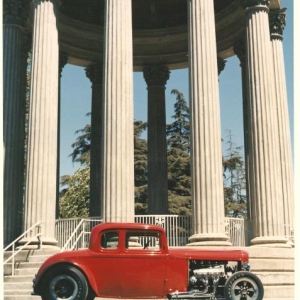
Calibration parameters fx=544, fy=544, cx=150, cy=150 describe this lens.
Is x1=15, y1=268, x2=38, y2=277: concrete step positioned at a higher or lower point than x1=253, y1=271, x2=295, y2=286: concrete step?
higher

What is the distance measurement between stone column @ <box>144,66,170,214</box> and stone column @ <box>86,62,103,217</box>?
5403 mm

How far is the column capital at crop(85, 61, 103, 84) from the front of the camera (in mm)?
59375

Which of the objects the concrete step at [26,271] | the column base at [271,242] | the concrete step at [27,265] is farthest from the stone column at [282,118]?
the concrete step at [26,271]

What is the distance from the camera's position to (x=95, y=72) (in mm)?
59594

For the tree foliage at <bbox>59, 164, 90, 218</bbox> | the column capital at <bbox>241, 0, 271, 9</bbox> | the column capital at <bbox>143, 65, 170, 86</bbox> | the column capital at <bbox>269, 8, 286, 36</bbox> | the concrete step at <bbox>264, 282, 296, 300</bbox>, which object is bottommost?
the concrete step at <bbox>264, 282, 296, 300</bbox>

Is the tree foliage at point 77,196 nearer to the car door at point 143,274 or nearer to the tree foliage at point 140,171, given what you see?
the tree foliage at point 140,171

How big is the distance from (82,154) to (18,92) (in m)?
53.8

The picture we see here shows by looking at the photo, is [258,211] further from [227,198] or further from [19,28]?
[227,198]

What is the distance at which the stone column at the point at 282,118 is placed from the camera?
4744 cm

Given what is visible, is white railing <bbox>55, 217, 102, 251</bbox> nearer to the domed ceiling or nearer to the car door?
the car door

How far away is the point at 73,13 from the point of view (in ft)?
189

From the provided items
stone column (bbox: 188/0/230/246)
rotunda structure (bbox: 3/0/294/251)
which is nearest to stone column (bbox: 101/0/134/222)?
rotunda structure (bbox: 3/0/294/251)

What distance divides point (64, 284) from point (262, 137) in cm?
2283

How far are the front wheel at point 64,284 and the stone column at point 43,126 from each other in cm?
1469
